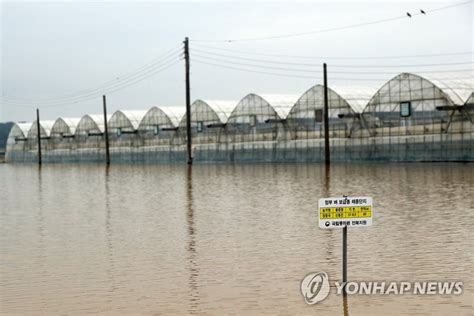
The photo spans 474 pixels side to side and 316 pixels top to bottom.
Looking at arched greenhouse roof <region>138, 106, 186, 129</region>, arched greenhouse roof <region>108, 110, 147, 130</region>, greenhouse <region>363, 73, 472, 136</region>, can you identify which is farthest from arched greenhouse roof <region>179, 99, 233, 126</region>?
greenhouse <region>363, 73, 472, 136</region>

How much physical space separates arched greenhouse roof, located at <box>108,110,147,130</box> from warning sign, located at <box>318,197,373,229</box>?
79.5 meters

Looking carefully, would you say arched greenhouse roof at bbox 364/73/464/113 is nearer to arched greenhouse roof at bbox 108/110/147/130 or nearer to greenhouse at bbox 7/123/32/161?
arched greenhouse roof at bbox 108/110/147/130

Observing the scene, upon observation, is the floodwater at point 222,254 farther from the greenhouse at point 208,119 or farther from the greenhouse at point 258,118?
the greenhouse at point 208,119

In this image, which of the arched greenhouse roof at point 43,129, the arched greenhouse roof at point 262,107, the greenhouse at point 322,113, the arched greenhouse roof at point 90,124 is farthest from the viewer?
the arched greenhouse roof at point 43,129

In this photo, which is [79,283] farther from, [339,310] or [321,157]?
[321,157]

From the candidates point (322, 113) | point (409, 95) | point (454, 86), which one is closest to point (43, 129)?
point (322, 113)

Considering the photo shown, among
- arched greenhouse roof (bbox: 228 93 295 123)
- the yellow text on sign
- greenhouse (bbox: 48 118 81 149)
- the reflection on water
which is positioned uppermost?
arched greenhouse roof (bbox: 228 93 295 123)

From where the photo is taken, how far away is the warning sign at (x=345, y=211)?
35.3 feet

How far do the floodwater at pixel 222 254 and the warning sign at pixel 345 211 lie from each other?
4.02 feet

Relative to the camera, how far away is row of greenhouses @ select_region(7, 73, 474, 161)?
5362cm

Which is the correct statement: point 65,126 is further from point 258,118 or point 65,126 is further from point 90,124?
point 258,118

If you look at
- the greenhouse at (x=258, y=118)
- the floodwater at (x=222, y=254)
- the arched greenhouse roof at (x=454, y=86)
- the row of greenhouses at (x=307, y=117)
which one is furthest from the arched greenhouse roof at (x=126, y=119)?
the floodwater at (x=222, y=254)

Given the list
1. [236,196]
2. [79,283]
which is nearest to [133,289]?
[79,283]

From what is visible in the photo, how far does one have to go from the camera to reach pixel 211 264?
14.7 m
